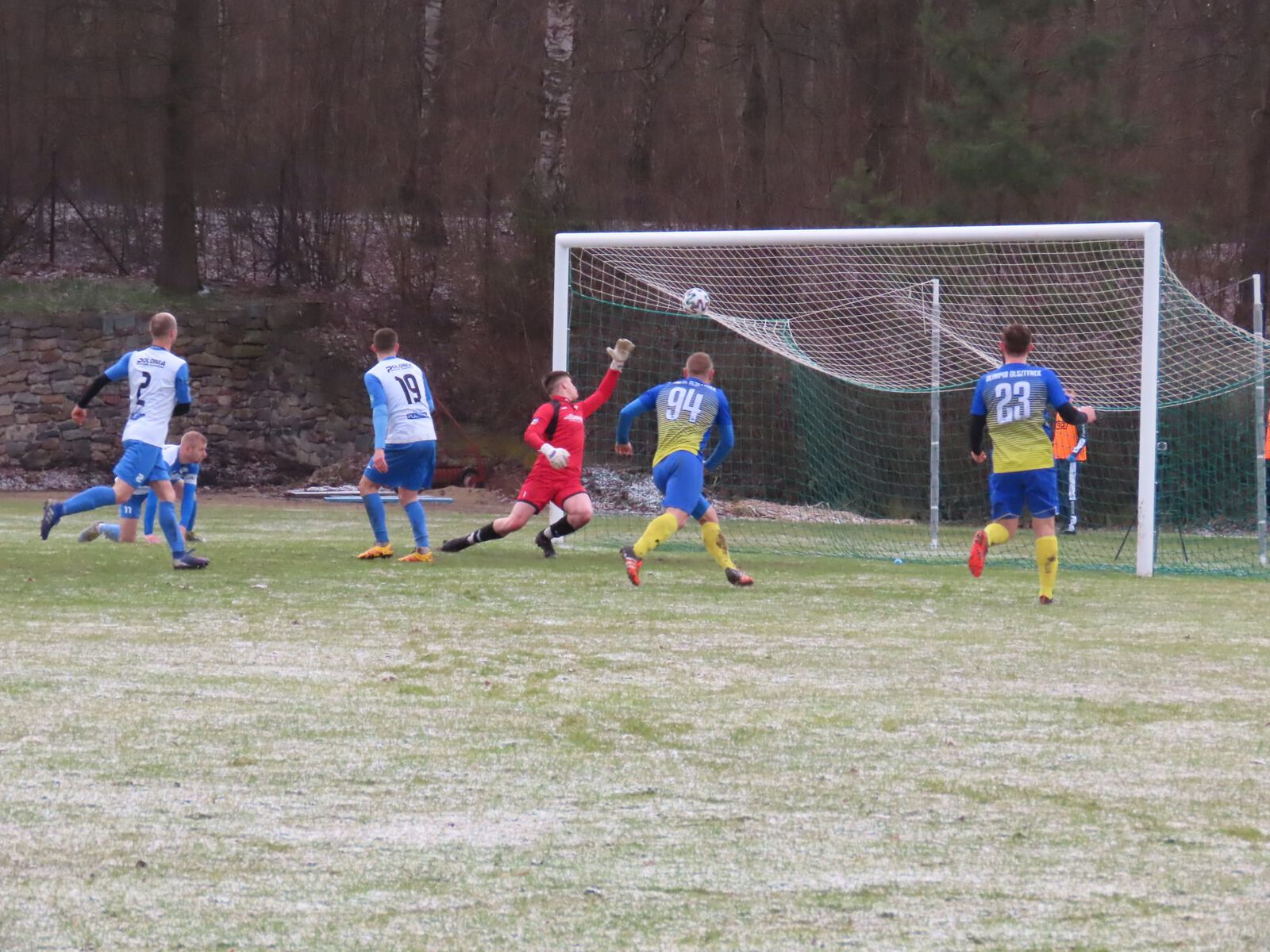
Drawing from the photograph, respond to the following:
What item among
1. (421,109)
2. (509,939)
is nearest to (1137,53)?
(421,109)

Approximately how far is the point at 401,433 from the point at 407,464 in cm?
26

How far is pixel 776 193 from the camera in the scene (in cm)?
2608

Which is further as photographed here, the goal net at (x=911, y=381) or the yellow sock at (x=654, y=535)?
the goal net at (x=911, y=381)

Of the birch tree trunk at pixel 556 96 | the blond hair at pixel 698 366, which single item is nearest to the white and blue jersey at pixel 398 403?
the blond hair at pixel 698 366

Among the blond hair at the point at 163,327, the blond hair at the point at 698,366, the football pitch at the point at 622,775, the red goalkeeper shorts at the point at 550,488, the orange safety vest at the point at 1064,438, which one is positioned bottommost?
the football pitch at the point at 622,775

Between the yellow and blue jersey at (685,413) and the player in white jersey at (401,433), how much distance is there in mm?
1736

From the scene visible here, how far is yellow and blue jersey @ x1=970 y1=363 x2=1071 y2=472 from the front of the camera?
9.31 meters

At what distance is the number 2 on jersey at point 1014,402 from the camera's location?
932 centimetres

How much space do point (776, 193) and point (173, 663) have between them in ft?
67.7

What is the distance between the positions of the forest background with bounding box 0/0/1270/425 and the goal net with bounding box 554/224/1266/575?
345 centimetres

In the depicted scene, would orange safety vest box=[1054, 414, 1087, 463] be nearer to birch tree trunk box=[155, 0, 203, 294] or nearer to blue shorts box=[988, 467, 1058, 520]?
blue shorts box=[988, 467, 1058, 520]

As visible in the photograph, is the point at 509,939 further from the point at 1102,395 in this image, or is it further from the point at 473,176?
the point at 473,176

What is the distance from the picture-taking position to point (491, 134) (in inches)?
1134

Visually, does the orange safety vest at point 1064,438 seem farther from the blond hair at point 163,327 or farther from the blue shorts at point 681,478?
the blond hair at point 163,327
